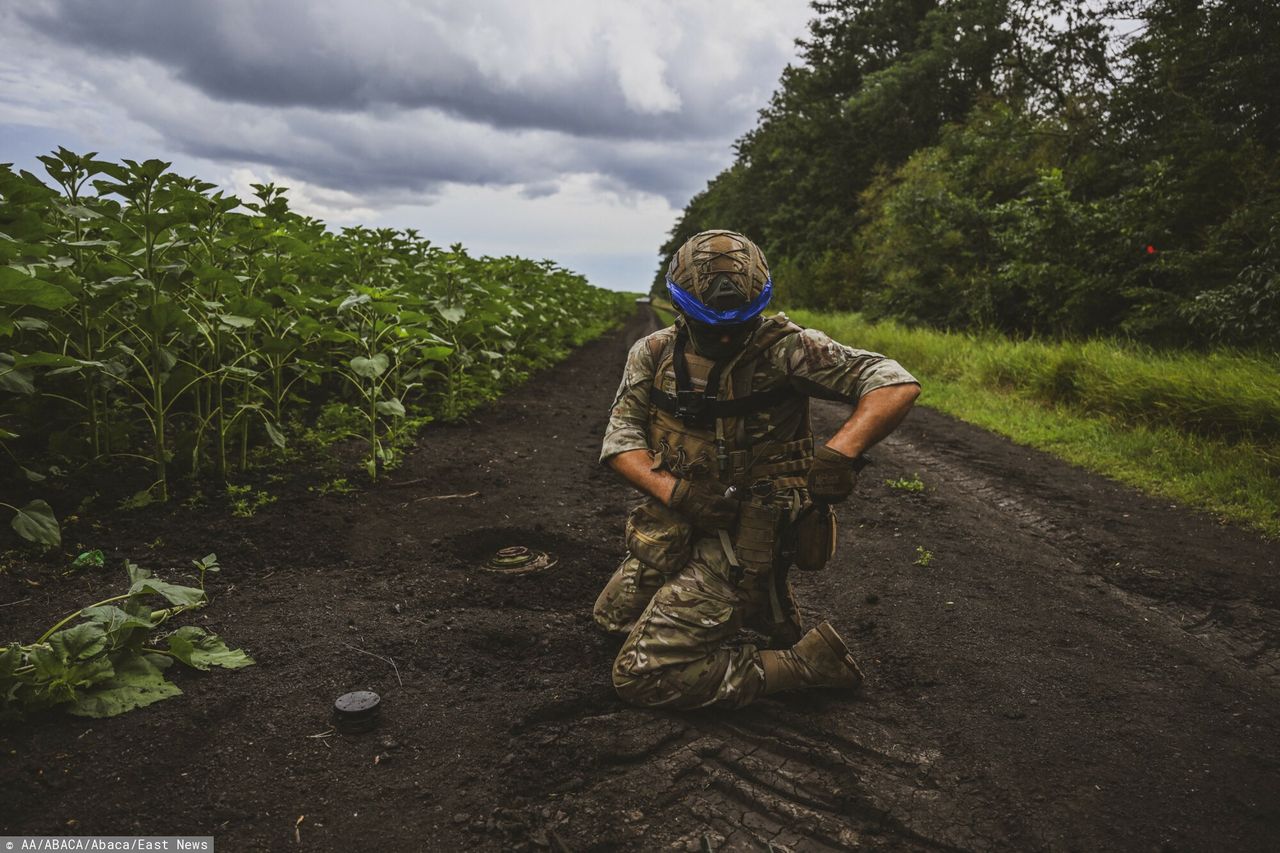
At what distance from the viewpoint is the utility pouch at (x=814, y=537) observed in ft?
9.25

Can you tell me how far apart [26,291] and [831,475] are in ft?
9.19

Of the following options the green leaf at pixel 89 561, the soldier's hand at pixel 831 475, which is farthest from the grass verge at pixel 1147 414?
the green leaf at pixel 89 561

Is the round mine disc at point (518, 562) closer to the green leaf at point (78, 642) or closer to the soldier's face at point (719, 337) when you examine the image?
the soldier's face at point (719, 337)

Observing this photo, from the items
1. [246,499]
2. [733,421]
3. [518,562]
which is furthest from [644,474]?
[246,499]

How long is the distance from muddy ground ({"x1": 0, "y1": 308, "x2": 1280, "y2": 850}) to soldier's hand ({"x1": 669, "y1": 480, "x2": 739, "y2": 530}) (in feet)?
2.31

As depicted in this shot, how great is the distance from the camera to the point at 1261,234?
8695 millimetres

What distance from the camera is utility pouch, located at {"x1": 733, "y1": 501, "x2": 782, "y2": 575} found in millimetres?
2803

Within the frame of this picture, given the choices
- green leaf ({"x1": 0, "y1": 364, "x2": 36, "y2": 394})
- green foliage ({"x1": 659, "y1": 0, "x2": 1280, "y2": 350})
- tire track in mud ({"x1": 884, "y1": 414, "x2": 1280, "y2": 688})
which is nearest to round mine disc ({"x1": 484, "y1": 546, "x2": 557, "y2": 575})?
green leaf ({"x1": 0, "y1": 364, "x2": 36, "y2": 394})

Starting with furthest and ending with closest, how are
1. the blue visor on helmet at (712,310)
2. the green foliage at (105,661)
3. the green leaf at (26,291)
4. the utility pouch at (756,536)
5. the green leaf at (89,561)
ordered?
the green leaf at (89,561), the utility pouch at (756,536), the blue visor on helmet at (712,310), the green leaf at (26,291), the green foliage at (105,661)

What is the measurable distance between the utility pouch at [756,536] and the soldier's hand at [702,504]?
0.19ft

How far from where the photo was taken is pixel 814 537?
9.30 feet

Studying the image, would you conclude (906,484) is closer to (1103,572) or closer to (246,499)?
(1103,572)

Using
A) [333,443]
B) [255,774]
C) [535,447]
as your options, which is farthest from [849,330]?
[255,774]

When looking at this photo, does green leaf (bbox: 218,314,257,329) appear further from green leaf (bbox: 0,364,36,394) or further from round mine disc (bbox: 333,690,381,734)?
round mine disc (bbox: 333,690,381,734)
